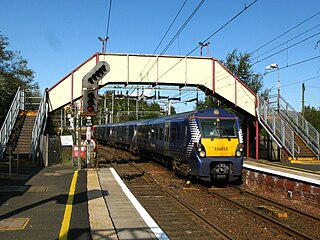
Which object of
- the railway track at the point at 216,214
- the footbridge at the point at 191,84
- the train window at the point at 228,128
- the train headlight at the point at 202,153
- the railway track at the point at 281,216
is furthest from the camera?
the footbridge at the point at 191,84

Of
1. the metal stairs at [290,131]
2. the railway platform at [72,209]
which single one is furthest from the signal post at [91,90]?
the metal stairs at [290,131]

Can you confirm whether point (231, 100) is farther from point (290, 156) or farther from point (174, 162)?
point (174, 162)

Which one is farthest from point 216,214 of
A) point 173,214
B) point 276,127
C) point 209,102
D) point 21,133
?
point 209,102

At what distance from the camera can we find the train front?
44.7 feet

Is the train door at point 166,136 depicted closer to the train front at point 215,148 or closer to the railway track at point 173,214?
the railway track at point 173,214

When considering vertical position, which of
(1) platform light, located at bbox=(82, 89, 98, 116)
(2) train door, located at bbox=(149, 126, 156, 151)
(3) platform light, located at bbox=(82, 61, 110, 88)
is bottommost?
(2) train door, located at bbox=(149, 126, 156, 151)

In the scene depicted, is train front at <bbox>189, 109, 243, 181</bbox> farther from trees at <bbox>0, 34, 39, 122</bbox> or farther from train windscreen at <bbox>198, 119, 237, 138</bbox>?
trees at <bbox>0, 34, 39, 122</bbox>

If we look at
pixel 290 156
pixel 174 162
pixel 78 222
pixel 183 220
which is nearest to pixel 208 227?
pixel 183 220

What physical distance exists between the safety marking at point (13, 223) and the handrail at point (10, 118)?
11.5 m

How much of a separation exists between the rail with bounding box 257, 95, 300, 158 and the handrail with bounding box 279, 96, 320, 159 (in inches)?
37.5

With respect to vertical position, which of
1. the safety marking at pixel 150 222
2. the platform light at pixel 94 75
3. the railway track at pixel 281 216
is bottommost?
the railway track at pixel 281 216

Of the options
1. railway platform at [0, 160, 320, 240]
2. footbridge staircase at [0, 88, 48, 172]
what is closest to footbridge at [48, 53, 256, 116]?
footbridge staircase at [0, 88, 48, 172]

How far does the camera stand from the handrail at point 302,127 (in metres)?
22.8

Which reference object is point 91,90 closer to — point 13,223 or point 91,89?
point 91,89
